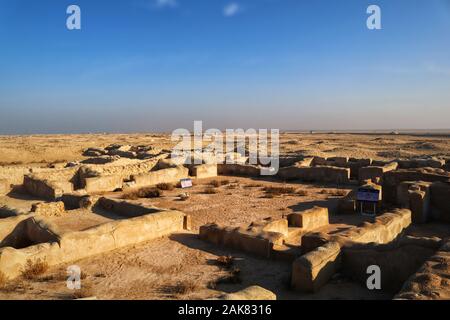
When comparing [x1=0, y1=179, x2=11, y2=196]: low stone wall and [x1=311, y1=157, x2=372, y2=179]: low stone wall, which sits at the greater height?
[x1=311, y1=157, x2=372, y2=179]: low stone wall

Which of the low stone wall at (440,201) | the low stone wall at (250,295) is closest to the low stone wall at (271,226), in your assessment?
the low stone wall at (250,295)

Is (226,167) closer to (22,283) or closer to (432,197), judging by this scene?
(432,197)

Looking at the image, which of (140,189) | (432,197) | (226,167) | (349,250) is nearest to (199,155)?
(226,167)

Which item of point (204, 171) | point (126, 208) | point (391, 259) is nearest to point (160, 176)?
point (204, 171)

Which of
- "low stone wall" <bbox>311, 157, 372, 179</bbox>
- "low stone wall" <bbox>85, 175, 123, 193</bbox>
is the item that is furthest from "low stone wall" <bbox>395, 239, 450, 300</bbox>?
"low stone wall" <bbox>311, 157, 372, 179</bbox>

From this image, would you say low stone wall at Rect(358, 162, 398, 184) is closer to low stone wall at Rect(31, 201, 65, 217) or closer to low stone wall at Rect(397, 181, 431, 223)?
low stone wall at Rect(397, 181, 431, 223)

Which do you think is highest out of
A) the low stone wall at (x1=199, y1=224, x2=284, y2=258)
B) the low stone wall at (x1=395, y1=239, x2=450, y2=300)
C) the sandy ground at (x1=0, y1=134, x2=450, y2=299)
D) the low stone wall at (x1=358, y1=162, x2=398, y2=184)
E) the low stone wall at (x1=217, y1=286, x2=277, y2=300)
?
the low stone wall at (x1=358, y1=162, x2=398, y2=184)
